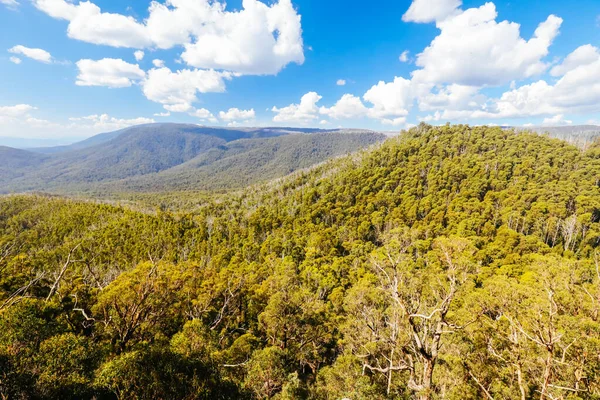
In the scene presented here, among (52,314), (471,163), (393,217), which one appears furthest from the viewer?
(471,163)

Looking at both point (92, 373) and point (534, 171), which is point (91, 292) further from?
point (534, 171)

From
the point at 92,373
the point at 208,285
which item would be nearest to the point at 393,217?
the point at 208,285

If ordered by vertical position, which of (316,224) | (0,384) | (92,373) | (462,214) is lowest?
(316,224)

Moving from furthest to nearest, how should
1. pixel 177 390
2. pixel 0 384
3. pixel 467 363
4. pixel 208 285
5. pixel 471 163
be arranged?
pixel 471 163 → pixel 208 285 → pixel 467 363 → pixel 177 390 → pixel 0 384

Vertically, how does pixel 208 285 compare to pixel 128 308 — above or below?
below

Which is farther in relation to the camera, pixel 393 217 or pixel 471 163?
pixel 471 163

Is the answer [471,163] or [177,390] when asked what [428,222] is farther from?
[177,390]
